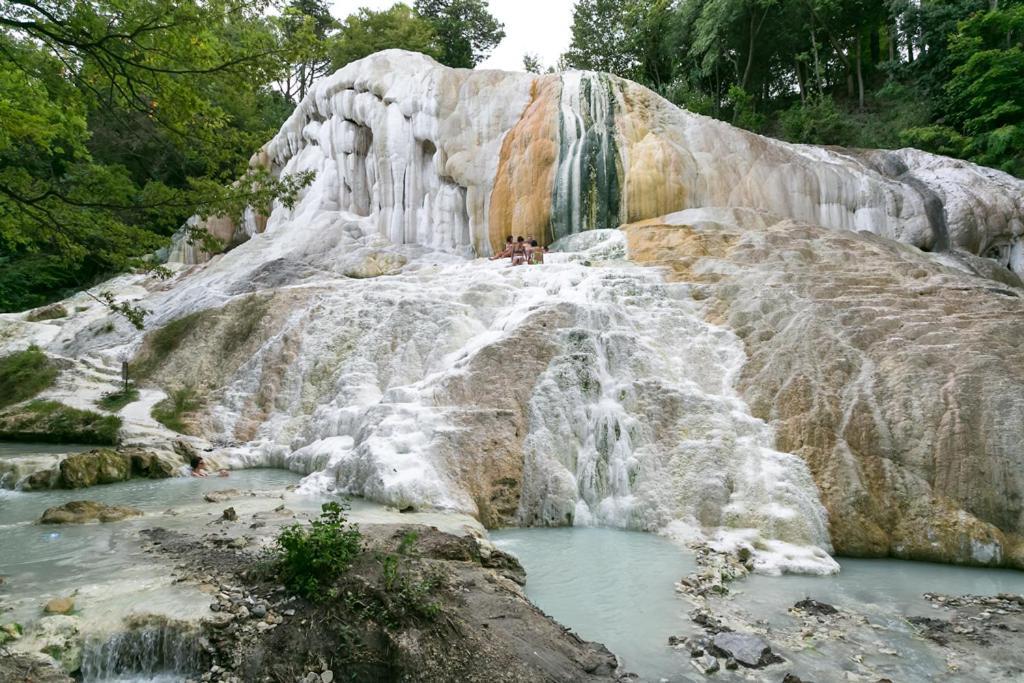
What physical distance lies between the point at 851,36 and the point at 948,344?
2679 cm

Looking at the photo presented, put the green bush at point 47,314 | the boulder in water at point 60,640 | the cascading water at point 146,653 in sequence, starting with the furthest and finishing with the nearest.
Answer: the green bush at point 47,314
the cascading water at point 146,653
the boulder in water at point 60,640

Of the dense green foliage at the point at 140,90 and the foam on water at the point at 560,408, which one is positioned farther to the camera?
the foam on water at the point at 560,408

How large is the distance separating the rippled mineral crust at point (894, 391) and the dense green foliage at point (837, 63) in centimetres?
1319

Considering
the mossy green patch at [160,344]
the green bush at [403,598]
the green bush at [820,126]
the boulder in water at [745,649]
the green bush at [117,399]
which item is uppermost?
the green bush at [820,126]

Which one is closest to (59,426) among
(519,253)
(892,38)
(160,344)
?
(160,344)

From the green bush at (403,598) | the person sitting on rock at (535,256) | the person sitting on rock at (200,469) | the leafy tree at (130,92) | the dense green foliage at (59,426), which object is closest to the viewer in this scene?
the green bush at (403,598)

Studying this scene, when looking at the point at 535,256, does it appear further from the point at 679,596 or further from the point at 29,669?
the point at 29,669

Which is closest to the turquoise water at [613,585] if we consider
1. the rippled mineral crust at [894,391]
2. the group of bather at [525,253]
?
the rippled mineral crust at [894,391]

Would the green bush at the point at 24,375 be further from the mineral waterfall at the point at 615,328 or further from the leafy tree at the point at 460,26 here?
the leafy tree at the point at 460,26

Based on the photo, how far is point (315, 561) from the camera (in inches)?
191

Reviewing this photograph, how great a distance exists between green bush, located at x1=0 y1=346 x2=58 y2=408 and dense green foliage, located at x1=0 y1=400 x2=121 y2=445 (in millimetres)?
917

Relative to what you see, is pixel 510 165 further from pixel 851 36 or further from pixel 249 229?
pixel 851 36

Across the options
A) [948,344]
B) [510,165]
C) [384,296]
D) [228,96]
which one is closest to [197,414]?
[384,296]

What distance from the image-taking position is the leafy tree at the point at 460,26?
3466cm
